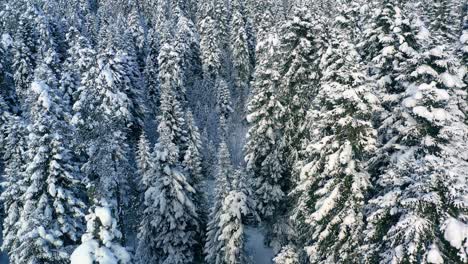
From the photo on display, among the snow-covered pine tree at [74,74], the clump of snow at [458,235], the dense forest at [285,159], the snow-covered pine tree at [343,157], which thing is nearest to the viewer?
the clump of snow at [458,235]

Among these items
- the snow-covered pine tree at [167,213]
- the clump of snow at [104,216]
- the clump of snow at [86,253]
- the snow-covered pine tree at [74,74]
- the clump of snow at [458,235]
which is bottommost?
the snow-covered pine tree at [167,213]

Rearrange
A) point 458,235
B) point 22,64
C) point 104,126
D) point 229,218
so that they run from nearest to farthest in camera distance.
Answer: point 458,235 < point 229,218 < point 104,126 < point 22,64

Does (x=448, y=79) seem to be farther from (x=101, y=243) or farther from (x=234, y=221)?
(x=234, y=221)

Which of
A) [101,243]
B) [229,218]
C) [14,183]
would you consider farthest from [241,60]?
[101,243]

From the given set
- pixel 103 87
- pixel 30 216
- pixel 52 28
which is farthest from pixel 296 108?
pixel 52 28

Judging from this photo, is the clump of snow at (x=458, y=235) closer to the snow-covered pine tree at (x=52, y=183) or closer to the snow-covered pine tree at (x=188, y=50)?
the snow-covered pine tree at (x=52, y=183)

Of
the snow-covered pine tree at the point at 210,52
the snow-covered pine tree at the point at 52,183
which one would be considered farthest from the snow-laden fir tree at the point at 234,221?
the snow-covered pine tree at the point at 210,52
